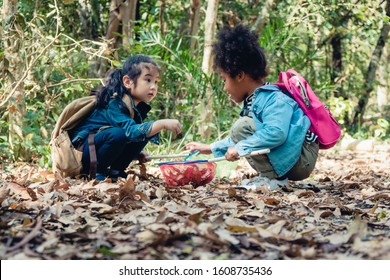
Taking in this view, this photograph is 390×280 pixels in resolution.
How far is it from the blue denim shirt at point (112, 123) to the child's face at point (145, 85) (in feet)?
0.32

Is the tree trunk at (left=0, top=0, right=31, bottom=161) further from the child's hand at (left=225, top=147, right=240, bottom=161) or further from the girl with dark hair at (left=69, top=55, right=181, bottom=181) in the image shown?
the child's hand at (left=225, top=147, right=240, bottom=161)

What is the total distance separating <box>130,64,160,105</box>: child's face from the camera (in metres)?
4.39

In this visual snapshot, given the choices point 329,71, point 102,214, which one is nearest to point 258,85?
point 102,214

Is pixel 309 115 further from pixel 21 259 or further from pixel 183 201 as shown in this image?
pixel 21 259

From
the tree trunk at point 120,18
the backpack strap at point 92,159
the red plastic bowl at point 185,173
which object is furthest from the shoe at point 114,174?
the tree trunk at point 120,18

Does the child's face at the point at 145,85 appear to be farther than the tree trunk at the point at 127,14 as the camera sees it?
No

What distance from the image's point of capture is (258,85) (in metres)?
4.13

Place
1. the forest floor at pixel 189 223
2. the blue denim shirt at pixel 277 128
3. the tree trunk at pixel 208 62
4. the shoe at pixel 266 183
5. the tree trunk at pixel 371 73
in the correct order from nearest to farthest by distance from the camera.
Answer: the forest floor at pixel 189 223
the blue denim shirt at pixel 277 128
the shoe at pixel 266 183
the tree trunk at pixel 208 62
the tree trunk at pixel 371 73

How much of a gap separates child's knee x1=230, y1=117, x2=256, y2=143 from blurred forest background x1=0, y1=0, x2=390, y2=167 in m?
1.79

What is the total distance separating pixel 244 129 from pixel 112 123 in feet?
3.13

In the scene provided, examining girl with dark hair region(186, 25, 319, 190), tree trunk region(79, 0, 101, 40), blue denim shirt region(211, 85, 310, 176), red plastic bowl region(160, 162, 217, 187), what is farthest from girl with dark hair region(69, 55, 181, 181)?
tree trunk region(79, 0, 101, 40)

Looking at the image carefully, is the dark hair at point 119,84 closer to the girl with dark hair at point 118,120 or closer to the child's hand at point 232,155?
the girl with dark hair at point 118,120

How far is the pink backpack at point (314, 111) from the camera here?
155 inches

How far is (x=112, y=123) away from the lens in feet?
14.3
